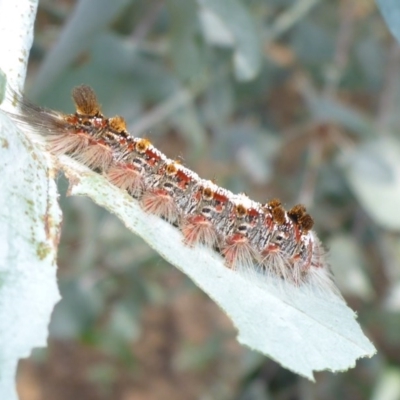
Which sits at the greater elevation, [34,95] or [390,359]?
[390,359]

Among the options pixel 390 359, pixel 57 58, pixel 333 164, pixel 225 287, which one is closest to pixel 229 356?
pixel 333 164

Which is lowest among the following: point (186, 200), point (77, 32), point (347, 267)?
point (186, 200)

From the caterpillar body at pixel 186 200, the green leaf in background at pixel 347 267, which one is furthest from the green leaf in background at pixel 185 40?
the green leaf in background at pixel 347 267

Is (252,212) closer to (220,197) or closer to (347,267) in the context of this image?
(220,197)

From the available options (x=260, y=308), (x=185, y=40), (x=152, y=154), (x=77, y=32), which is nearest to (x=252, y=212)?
(x=152, y=154)

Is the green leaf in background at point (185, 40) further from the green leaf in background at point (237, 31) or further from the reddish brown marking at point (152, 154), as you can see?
the reddish brown marking at point (152, 154)

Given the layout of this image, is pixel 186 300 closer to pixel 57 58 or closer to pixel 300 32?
pixel 300 32

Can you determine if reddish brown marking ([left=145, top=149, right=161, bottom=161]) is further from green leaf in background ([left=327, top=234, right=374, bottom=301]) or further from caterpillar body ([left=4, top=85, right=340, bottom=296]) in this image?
green leaf in background ([left=327, top=234, right=374, bottom=301])

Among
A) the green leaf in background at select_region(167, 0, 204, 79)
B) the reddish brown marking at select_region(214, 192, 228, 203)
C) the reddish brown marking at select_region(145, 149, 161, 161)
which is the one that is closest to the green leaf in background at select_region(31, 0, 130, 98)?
the green leaf in background at select_region(167, 0, 204, 79)
